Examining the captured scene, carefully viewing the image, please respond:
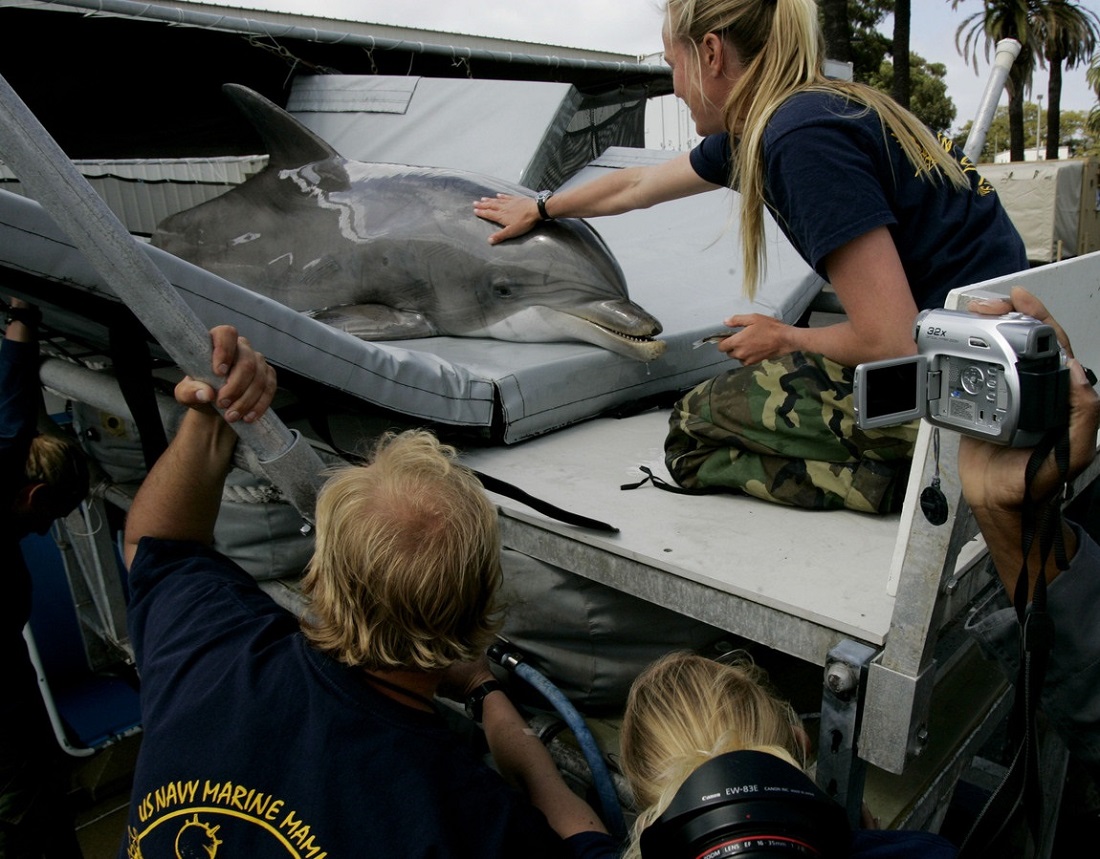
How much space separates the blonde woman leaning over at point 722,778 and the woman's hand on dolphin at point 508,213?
2.12m

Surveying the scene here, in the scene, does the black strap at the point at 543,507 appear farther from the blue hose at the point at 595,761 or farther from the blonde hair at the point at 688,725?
the blonde hair at the point at 688,725

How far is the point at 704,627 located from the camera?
2.00 m

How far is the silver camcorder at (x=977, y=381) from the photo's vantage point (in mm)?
947

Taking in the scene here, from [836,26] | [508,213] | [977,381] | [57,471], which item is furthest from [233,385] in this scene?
[836,26]

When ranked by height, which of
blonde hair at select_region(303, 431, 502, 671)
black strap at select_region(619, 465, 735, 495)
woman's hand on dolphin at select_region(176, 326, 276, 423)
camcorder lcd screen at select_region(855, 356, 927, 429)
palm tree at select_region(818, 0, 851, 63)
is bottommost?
black strap at select_region(619, 465, 735, 495)

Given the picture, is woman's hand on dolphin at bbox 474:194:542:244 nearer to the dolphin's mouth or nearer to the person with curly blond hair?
the dolphin's mouth

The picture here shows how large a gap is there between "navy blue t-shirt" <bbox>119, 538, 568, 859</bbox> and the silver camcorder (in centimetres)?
76

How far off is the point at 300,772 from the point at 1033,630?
98cm

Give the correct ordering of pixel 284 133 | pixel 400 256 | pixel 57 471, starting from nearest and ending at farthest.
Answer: pixel 57 471 → pixel 400 256 → pixel 284 133

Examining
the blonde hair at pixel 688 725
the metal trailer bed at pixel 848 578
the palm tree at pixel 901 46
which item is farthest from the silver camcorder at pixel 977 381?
the palm tree at pixel 901 46

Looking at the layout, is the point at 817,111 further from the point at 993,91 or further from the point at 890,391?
the point at 993,91

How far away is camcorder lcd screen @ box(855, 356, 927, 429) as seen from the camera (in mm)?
1048

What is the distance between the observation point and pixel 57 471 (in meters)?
2.64

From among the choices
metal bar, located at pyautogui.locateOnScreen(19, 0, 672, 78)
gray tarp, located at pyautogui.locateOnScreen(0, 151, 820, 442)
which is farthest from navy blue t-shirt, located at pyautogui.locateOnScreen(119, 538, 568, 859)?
metal bar, located at pyautogui.locateOnScreen(19, 0, 672, 78)
